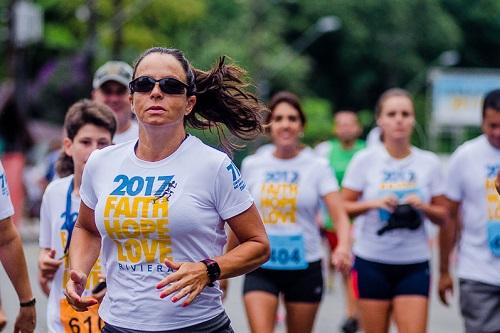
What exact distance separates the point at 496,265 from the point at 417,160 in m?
1.26

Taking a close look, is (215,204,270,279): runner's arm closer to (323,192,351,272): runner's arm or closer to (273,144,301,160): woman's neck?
(323,192,351,272): runner's arm

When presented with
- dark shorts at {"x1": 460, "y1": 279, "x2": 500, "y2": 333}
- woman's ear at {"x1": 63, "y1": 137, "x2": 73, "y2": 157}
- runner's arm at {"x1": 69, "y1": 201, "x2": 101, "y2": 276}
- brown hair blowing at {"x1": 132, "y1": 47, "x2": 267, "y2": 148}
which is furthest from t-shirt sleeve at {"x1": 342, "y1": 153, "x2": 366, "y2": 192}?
runner's arm at {"x1": 69, "y1": 201, "x2": 101, "y2": 276}

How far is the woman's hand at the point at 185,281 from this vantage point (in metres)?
4.93

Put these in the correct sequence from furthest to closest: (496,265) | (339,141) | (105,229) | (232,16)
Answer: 1. (232,16)
2. (339,141)
3. (496,265)
4. (105,229)

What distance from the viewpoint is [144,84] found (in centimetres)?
526

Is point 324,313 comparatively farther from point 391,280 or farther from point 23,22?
point 23,22

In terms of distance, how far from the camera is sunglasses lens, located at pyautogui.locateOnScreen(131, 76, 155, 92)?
5.24 meters

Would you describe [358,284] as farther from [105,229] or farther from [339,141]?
[339,141]

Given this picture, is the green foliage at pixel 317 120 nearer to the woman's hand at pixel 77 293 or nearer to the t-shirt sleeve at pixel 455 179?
the t-shirt sleeve at pixel 455 179

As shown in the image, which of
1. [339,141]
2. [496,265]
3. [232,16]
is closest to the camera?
[496,265]


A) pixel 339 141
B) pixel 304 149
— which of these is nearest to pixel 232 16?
pixel 339 141

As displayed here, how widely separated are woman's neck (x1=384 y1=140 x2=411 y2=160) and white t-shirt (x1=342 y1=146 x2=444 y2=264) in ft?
0.13

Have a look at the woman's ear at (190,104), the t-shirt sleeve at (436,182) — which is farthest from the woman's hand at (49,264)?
the t-shirt sleeve at (436,182)

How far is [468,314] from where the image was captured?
26.3ft
